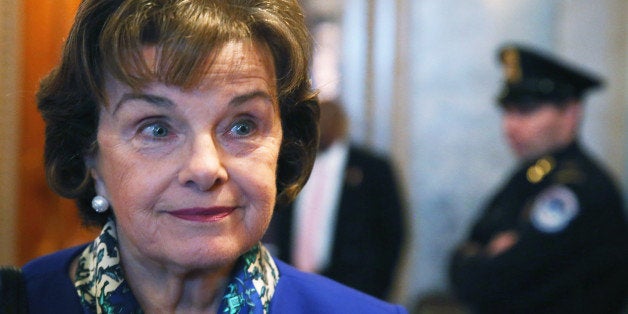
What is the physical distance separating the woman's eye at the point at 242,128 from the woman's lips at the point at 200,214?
4.4 inches

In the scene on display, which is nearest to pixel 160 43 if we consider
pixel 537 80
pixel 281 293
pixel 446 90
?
pixel 281 293

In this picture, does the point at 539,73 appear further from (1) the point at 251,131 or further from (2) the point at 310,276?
(1) the point at 251,131

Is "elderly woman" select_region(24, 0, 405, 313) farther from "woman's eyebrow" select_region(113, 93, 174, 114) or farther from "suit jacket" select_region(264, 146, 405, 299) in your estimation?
"suit jacket" select_region(264, 146, 405, 299)

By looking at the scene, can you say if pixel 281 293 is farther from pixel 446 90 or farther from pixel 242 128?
pixel 446 90

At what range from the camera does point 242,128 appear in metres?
1.10

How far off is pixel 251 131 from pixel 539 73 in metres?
2.12

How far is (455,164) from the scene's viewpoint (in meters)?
3.34

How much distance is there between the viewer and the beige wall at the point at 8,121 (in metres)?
1.17

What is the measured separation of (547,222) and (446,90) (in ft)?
2.75

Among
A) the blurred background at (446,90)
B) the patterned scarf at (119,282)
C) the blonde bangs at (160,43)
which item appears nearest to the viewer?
the blonde bangs at (160,43)

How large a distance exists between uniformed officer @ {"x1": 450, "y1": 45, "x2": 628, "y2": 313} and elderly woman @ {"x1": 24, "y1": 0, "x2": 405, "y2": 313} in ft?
5.62

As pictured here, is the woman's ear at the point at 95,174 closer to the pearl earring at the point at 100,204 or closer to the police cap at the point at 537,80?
the pearl earring at the point at 100,204

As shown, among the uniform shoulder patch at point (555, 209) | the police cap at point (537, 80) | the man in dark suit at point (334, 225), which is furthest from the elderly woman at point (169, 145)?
the police cap at point (537, 80)

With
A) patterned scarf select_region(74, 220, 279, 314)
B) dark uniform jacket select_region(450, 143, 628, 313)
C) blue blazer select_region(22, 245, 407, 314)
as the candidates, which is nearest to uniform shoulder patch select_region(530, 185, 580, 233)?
dark uniform jacket select_region(450, 143, 628, 313)
